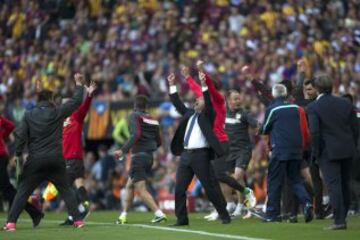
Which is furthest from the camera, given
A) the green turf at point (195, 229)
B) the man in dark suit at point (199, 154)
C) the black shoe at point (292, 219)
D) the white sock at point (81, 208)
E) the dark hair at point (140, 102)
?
the white sock at point (81, 208)

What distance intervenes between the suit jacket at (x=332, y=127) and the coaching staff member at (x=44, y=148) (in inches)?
141

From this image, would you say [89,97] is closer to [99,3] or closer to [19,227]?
[19,227]

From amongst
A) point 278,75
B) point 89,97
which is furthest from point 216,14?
point 89,97

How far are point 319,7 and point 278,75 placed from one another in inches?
173

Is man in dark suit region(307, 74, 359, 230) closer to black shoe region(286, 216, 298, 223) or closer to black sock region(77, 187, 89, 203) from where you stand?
black shoe region(286, 216, 298, 223)

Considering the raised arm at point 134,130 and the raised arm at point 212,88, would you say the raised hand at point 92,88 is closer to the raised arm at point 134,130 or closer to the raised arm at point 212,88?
the raised arm at point 134,130

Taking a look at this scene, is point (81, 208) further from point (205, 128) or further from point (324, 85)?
point (324, 85)

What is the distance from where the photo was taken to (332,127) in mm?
16016

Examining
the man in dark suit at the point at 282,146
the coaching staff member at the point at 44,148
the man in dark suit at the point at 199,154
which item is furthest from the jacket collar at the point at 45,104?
the man in dark suit at the point at 282,146

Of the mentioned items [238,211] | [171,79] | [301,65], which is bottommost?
[238,211]

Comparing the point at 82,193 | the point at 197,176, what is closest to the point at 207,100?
the point at 197,176

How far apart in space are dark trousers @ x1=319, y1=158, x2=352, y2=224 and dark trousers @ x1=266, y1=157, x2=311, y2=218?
172 centimetres

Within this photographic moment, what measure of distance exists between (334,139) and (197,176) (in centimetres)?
257

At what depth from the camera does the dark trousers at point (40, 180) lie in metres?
17.3
